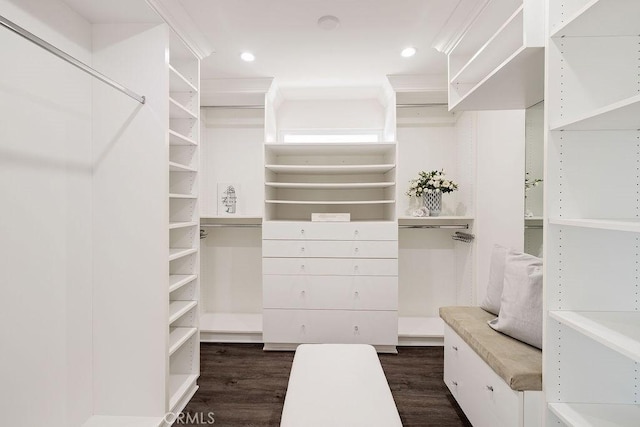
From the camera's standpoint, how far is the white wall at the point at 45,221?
146 cm

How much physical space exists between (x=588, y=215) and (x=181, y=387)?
8.00ft

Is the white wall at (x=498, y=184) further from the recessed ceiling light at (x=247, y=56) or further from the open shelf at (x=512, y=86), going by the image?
the recessed ceiling light at (x=247, y=56)

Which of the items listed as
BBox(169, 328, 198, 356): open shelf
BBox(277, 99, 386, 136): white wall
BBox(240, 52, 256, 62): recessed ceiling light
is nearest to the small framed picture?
BBox(277, 99, 386, 136): white wall

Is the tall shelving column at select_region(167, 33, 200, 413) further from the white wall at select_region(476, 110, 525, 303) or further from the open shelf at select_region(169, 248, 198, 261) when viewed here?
the white wall at select_region(476, 110, 525, 303)

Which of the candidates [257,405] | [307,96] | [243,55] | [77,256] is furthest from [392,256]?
[77,256]

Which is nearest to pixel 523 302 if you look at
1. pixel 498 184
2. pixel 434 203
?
pixel 498 184

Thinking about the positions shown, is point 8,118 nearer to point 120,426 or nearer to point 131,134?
point 131,134

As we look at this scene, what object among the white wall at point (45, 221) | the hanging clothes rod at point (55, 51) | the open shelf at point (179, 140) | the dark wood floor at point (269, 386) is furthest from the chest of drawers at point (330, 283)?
the hanging clothes rod at point (55, 51)

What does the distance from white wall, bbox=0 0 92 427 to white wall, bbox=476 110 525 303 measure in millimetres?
2762

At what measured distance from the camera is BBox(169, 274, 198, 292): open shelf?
7.09 ft

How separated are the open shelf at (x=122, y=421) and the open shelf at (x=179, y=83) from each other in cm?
206

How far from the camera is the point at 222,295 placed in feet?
12.0

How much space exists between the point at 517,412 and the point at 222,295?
293cm

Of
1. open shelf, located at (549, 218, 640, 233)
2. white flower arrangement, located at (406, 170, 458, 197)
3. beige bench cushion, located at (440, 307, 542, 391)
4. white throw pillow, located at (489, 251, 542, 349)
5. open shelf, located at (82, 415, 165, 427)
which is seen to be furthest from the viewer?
white flower arrangement, located at (406, 170, 458, 197)
